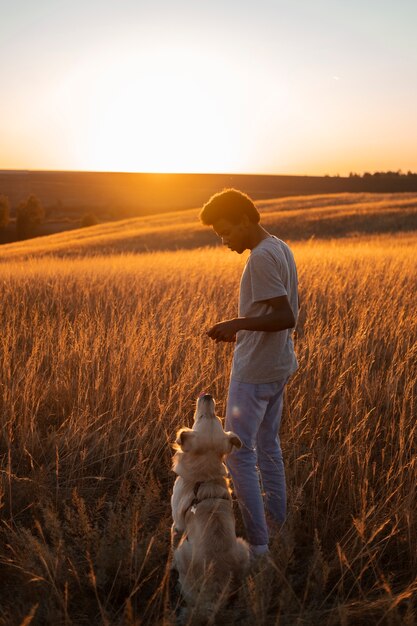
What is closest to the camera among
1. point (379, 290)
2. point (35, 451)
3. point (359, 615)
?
point (359, 615)

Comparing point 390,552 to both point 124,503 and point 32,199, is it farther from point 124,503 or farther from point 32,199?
point 32,199

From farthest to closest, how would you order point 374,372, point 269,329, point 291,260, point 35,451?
point 374,372 < point 35,451 < point 291,260 < point 269,329

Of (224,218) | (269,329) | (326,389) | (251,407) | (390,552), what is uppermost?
(224,218)

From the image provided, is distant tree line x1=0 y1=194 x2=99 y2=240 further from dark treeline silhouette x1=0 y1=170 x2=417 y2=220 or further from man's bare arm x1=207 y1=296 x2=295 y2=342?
man's bare arm x1=207 y1=296 x2=295 y2=342

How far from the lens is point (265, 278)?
2.72m

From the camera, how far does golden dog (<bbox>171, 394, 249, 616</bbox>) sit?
95.3 inches

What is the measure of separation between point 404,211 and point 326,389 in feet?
105

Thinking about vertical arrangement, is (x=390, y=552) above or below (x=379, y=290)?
below

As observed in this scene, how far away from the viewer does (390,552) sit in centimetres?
306

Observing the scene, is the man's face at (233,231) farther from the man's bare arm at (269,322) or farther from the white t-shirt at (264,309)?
the man's bare arm at (269,322)

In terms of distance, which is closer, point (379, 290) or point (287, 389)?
point (287, 389)

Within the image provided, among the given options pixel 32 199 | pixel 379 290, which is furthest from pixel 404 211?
pixel 32 199

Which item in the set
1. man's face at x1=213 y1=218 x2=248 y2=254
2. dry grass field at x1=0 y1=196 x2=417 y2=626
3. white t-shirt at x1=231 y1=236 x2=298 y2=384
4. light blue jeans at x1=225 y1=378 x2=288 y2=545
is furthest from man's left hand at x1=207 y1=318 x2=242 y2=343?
dry grass field at x1=0 y1=196 x2=417 y2=626

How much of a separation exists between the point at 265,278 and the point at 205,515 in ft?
3.77
